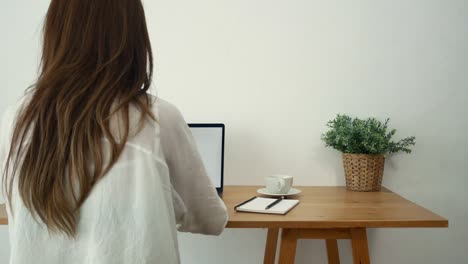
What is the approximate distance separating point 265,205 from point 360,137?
48cm

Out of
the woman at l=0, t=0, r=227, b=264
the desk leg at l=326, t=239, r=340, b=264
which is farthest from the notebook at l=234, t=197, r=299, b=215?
the woman at l=0, t=0, r=227, b=264

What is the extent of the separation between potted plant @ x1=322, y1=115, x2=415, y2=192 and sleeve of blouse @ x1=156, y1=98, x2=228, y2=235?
0.73m

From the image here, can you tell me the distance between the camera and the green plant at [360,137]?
1.47 metres

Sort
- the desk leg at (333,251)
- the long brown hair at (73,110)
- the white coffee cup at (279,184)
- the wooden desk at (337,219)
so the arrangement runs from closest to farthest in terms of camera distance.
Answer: the long brown hair at (73,110)
the wooden desk at (337,219)
the white coffee cup at (279,184)
the desk leg at (333,251)

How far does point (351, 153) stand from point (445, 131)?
448 millimetres

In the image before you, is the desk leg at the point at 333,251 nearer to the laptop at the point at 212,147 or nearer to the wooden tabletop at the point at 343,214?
the wooden tabletop at the point at 343,214

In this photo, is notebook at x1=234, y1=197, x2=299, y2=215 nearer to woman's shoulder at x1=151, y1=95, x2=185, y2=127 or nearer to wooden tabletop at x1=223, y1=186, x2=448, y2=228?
wooden tabletop at x1=223, y1=186, x2=448, y2=228

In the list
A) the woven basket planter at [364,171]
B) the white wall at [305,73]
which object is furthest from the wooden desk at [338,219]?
the white wall at [305,73]

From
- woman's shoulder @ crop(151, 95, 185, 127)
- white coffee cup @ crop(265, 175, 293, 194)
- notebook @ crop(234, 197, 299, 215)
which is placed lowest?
notebook @ crop(234, 197, 299, 215)

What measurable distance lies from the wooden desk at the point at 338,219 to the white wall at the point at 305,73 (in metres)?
0.33

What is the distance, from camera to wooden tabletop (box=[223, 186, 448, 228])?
1.08m

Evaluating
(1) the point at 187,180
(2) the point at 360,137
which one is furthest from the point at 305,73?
(1) the point at 187,180

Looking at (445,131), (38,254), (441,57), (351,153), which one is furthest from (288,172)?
(38,254)

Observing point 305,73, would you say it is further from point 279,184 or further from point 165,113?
point 165,113
